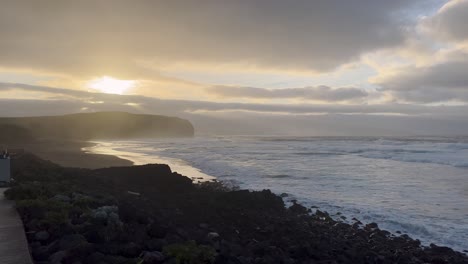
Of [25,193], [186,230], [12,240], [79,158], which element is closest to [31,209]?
[25,193]

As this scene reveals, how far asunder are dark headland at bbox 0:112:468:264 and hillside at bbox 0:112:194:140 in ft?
269

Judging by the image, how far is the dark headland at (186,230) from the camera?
260 inches

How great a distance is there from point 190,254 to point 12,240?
2.63 meters

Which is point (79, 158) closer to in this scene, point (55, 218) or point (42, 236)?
point (55, 218)

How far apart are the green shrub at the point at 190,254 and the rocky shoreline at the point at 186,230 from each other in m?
0.01

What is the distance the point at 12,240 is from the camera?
21.2ft

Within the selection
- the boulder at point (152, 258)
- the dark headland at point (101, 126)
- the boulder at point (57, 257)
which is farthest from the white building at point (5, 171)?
the dark headland at point (101, 126)

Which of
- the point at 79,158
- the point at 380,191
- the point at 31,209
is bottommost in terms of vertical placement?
the point at 79,158

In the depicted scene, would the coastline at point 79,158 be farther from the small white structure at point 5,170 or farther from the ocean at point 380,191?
Result: the small white structure at point 5,170

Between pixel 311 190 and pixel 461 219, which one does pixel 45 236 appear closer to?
pixel 461 219

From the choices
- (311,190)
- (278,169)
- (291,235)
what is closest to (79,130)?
(278,169)

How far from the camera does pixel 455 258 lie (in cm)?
963

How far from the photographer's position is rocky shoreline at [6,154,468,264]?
659 centimetres

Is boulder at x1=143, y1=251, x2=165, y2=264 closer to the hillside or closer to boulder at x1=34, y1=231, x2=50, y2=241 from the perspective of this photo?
boulder at x1=34, y1=231, x2=50, y2=241
